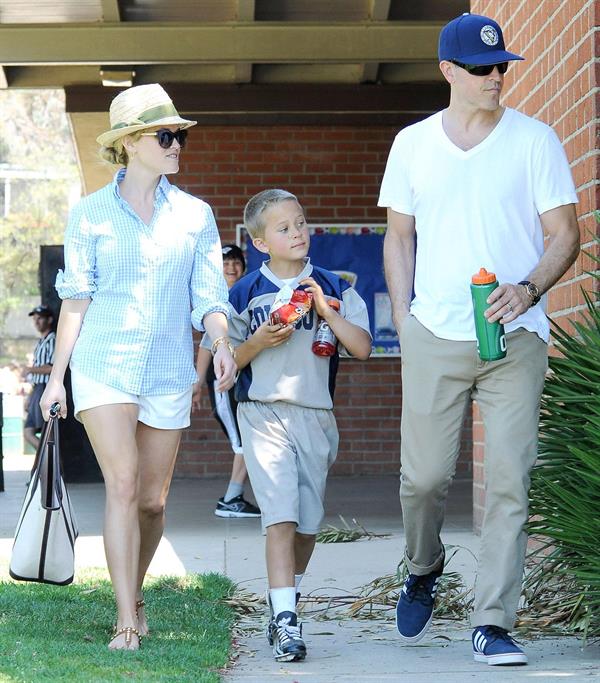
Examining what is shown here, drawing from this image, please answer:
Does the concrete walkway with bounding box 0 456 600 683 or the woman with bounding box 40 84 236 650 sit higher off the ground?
the woman with bounding box 40 84 236 650

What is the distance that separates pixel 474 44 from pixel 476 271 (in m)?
0.79

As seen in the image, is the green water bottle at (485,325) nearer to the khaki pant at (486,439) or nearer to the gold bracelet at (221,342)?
the khaki pant at (486,439)

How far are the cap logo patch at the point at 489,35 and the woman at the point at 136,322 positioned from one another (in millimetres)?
1185

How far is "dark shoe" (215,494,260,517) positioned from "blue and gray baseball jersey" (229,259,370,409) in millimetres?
4560

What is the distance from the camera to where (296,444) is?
16.8ft

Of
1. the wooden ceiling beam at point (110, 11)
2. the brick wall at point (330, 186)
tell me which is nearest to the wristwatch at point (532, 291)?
the wooden ceiling beam at point (110, 11)

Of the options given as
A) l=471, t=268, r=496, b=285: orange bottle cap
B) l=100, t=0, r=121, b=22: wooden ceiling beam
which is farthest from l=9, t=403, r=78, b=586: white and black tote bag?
l=100, t=0, r=121, b=22: wooden ceiling beam

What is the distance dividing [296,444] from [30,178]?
54.3 meters

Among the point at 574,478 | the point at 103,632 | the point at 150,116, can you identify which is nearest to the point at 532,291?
the point at 574,478

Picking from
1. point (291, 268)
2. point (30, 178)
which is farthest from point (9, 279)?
point (291, 268)

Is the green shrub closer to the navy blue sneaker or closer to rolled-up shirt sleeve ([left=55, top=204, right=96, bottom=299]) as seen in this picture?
the navy blue sneaker

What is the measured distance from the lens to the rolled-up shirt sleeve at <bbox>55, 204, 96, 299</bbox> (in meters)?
4.94

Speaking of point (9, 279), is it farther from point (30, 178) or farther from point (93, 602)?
point (93, 602)

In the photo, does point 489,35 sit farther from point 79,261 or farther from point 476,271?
point 79,261
